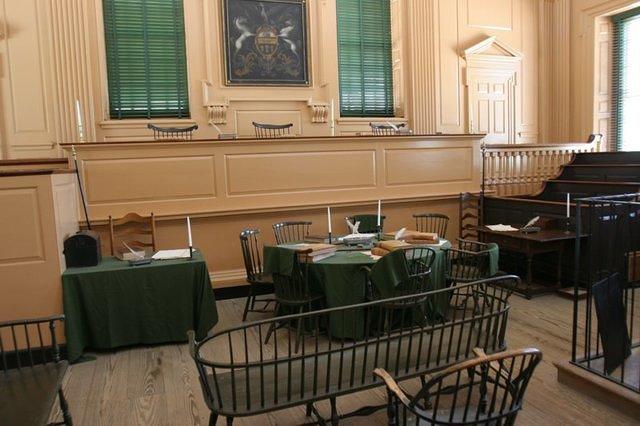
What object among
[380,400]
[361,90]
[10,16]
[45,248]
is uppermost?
[10,16]

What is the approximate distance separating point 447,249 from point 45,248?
293 centimetres

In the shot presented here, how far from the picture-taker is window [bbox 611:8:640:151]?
730 centimetres

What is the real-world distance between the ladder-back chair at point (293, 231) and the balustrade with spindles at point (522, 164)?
2398 millimetres

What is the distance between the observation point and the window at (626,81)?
730 centimetres

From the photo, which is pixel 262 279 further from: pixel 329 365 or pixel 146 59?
pixel 146 59

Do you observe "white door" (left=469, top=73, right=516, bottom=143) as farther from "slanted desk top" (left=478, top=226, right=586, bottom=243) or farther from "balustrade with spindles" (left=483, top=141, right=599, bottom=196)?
"slanted desk top" (left=478, top=226, right=586, bottom=243)

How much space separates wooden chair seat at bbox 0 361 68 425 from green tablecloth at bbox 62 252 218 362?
1.32 metres

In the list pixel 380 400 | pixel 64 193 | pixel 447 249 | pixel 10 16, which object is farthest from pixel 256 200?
pixel 10 16

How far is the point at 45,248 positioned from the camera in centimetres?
341

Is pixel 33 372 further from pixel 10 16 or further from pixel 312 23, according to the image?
pixel 312 23

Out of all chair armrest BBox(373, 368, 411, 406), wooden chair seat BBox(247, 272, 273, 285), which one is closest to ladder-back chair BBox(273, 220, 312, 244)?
wooden chair seat BBox(247, 272, 273, 285)

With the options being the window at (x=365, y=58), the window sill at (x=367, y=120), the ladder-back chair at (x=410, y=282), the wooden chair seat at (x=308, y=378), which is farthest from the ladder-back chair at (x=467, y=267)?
the window at (x=365, y=58)

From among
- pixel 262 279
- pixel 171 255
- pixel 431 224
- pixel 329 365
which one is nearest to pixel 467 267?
pixel 431 224

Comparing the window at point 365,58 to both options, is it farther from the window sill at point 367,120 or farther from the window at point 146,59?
the window at point 146,59
